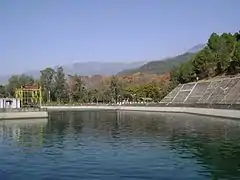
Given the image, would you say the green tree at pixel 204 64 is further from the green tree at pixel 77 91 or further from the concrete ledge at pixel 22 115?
the concrete ledge at pixel 22 115

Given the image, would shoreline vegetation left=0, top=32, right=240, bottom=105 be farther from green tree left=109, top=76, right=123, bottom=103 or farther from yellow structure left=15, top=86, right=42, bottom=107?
yellow structure left=15, top=86, right=42, bottom=107

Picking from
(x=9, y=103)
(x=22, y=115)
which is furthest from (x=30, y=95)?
(x=22, y=115)

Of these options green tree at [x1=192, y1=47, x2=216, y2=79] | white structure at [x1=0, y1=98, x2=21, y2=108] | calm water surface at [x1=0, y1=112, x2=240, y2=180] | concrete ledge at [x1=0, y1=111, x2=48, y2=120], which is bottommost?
calm water surface at [x1=0, y1=112, x2=240, y2=180]

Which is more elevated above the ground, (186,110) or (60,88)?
(60,88)

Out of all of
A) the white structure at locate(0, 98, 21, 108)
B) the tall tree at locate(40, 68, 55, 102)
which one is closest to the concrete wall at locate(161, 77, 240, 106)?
the white structure at locate(0, 98, 21, 108)

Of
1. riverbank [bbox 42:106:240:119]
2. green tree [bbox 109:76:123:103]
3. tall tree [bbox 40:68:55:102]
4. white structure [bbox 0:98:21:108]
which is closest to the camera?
riverbank [bbox 42:106:240:119]

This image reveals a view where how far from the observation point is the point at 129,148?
32.9 meters

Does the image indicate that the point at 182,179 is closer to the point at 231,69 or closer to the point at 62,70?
the point at 231,69

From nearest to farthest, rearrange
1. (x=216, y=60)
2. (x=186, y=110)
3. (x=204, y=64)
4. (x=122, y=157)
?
(x=122, y=157)
(x=186, y=110)
(x=216, y=60)
(x=204, y=64)

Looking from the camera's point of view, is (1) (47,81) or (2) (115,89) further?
(1) (47,81)

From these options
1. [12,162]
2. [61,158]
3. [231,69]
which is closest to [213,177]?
[61,158]

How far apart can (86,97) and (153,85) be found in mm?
25250

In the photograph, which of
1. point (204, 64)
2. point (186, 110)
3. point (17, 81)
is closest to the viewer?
point (186, 110)

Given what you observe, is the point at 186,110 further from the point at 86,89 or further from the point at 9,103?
the point at 86,89
